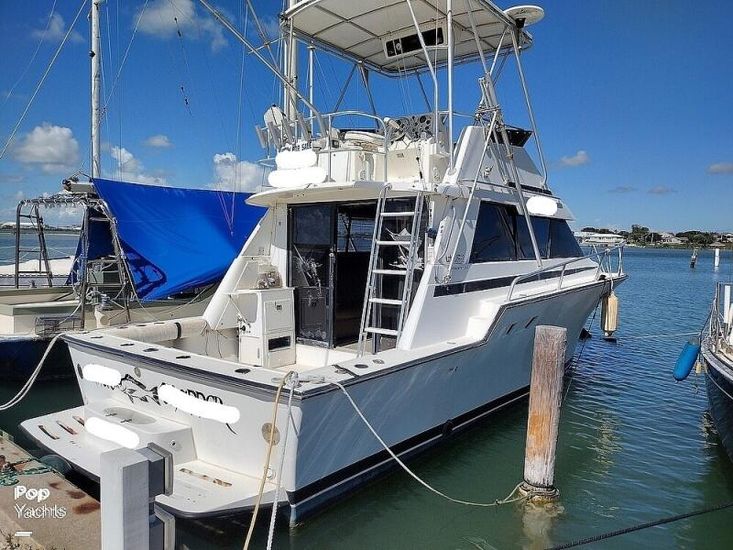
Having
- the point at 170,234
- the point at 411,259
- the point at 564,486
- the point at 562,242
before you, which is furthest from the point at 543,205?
the point at 170,234

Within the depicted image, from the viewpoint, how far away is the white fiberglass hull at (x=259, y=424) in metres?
3.89

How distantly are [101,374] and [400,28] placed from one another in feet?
19.1

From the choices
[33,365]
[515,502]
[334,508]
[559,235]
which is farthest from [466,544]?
[33,365]

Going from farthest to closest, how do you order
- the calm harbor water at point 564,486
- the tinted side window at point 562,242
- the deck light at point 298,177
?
the tinted side window at point 562,242 < the deck light at point 298,177 < the calm harbor water at point 564,486

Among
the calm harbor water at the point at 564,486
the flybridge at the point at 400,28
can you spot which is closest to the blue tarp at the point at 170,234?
the calm harbor water at the point at 564,486

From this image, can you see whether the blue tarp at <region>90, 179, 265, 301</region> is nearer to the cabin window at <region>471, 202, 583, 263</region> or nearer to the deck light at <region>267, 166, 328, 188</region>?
the deck light at <region>267, 166, 328, 188</region>

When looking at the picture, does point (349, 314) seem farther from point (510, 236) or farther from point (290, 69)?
point (290, 69)

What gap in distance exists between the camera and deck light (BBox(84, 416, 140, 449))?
427cm

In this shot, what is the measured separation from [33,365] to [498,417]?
7133 mm

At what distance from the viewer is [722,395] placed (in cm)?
579

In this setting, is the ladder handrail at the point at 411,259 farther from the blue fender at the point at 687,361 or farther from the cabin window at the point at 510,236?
the blue fender at the point at 687,361

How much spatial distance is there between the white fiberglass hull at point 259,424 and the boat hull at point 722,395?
94.0 inches

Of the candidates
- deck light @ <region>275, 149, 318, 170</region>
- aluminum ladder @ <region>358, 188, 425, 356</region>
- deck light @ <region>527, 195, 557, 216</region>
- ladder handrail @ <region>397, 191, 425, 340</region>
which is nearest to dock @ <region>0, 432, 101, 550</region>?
aluminum ladder @ <region>358, 188, 425, 356</region>

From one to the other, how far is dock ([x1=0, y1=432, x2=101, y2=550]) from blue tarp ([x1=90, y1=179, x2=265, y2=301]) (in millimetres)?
4806
